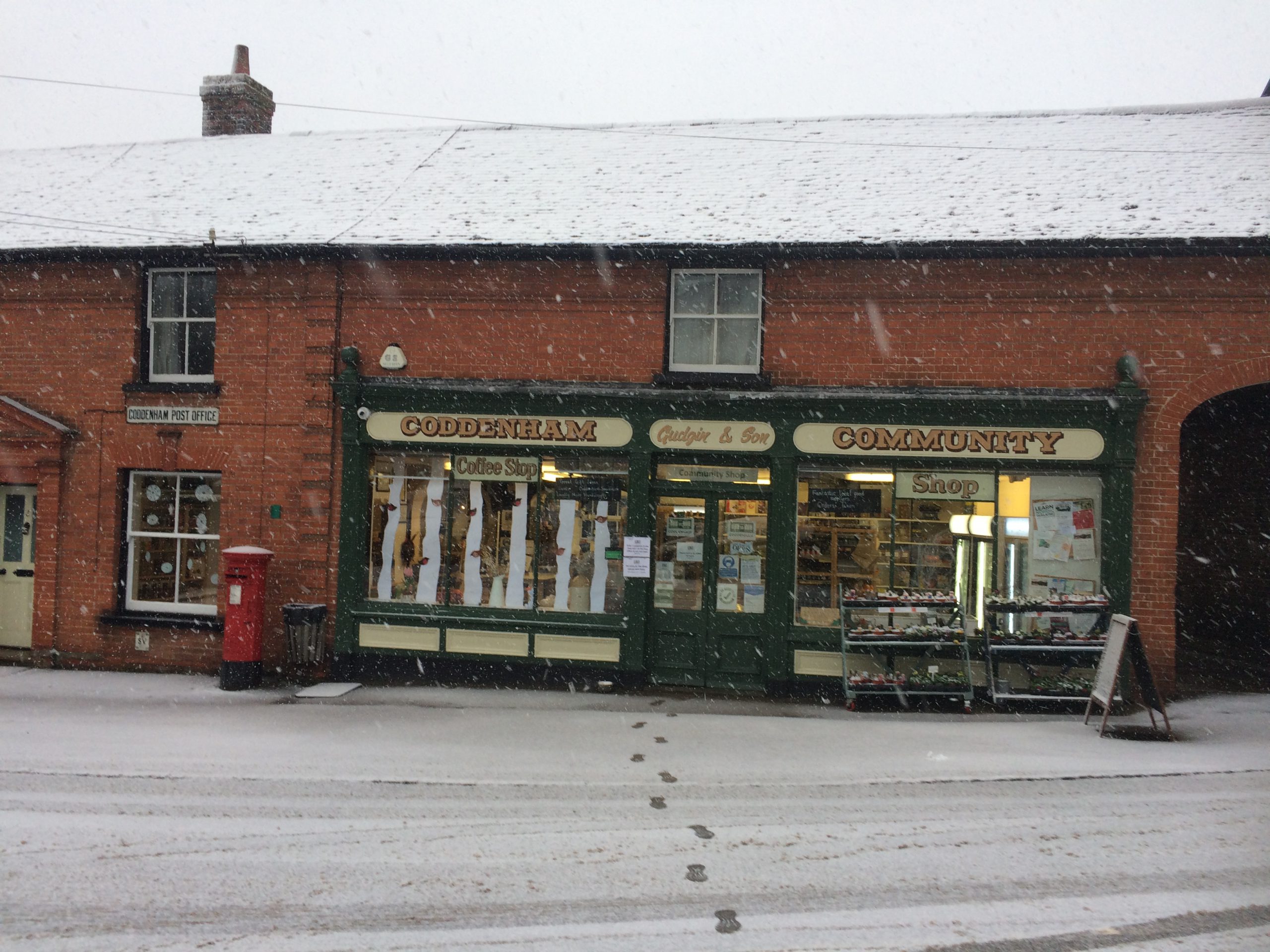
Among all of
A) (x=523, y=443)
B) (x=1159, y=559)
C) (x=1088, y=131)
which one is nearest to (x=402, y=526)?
(x=523, y=443)

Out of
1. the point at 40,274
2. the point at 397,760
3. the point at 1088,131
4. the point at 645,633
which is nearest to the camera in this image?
the point at 397,760

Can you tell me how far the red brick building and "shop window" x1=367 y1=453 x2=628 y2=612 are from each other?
4 cm

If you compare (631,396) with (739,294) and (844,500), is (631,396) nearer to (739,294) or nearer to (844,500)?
(739,294)

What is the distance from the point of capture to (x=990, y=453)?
35.6 feet

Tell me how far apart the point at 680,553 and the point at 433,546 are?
2955mm

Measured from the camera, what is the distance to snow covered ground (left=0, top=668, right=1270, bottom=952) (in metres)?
4.99

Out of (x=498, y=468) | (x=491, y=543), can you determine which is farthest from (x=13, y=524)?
(x=498, y=468)

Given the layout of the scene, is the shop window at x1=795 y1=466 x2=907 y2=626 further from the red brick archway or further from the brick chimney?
the brick chimney

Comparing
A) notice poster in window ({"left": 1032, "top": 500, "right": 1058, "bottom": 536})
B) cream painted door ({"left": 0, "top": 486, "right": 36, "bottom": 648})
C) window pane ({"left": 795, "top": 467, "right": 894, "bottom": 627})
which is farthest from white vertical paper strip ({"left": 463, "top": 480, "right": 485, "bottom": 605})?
notice poster in window ({"left": 1032, "top": 500, "right": 1058, "bottom": 536})

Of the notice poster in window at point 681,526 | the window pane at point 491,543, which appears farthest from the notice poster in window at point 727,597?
the window pane at point 491,543

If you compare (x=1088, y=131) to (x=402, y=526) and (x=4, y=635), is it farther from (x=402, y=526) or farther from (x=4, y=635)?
(x=4, y=635)

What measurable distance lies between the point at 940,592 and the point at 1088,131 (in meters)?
7.27

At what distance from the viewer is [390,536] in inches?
476

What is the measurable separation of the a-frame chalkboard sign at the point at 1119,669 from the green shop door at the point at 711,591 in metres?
3.47
